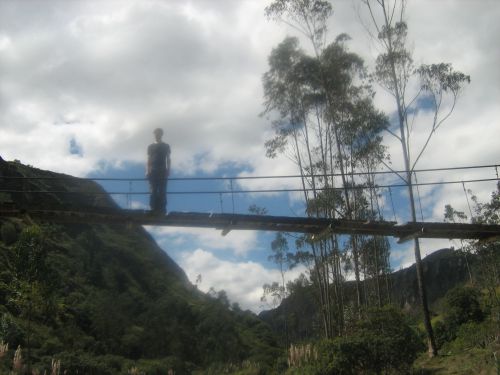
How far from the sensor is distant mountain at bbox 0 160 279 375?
18438 millimetres

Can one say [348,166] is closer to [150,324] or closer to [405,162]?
[405,162]

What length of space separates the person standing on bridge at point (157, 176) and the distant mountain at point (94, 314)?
8.62 meters

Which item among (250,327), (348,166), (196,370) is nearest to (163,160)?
(348,166)

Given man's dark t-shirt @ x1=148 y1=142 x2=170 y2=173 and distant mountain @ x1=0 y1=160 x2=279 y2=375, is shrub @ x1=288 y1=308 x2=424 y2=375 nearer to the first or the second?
man's dark t-shirt @ x1=148 y1=142 x2=170 y2=173

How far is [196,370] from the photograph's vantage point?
33250 mm

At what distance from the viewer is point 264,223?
8648 mm

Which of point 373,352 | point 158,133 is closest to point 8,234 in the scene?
point 373,352

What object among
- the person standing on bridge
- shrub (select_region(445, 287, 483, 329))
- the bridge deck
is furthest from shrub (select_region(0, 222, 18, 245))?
the person standing on bridge

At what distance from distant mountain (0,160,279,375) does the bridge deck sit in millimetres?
8358

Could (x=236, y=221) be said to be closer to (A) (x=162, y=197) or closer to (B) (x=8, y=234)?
(A) (x=162, y=197)

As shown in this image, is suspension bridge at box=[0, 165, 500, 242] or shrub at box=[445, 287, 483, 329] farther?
shrub at box=[445, 287, 483, 329]

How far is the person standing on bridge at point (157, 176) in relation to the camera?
26.1 feet

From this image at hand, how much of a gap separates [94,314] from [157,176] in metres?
Answer: 33.0

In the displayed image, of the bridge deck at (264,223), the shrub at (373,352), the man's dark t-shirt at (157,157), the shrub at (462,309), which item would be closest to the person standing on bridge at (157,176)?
the man's dark t-shirt at (157,157)
